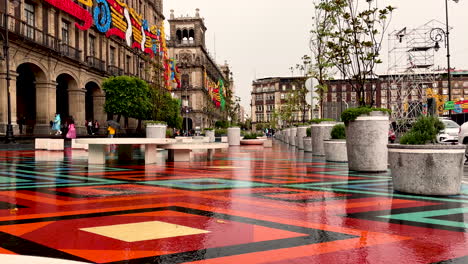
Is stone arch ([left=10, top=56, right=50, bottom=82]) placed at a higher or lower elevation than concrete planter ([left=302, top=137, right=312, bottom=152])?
higher

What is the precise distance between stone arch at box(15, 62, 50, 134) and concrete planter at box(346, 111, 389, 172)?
24.4 meters

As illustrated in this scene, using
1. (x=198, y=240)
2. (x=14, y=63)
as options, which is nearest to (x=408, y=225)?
(x=198, y=240)

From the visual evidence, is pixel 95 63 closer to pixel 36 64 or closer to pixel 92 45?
pixel 92 45

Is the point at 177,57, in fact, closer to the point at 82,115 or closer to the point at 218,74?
the point at 218,74

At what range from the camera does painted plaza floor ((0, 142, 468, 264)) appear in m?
3.46

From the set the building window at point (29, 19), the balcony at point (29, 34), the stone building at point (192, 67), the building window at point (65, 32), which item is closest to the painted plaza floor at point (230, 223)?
the balcony at point (29, 34)

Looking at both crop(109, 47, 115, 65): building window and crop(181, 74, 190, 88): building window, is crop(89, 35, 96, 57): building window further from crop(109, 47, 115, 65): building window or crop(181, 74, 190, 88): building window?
crop(181, 74, 190, 88): building window

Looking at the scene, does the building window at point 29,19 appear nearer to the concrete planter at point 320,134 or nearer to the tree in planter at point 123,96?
the tree in planter at point 123,96

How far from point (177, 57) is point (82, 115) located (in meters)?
57.8

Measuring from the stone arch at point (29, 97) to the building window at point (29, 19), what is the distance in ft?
6.86

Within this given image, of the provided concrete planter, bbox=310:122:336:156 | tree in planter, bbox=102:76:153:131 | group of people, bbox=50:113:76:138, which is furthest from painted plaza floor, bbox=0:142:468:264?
tree in planter, bbox=102:76:153:131

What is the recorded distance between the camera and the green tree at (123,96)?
41844 millimetres

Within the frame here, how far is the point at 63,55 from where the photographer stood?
34.8 metres

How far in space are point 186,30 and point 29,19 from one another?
6584 centimetres
